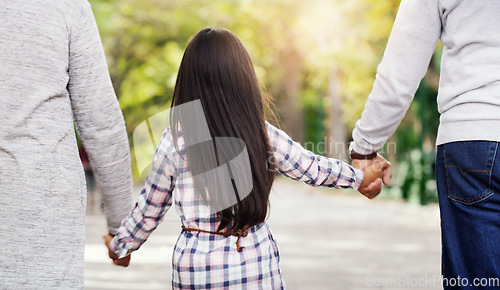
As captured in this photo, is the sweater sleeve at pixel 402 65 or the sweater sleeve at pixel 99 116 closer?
the sweater sleeve at pixel 99 116

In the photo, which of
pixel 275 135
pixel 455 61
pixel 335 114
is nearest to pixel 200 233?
pixel 275 135

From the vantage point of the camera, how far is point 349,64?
19.9m

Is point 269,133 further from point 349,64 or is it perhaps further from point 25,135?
point 349,64

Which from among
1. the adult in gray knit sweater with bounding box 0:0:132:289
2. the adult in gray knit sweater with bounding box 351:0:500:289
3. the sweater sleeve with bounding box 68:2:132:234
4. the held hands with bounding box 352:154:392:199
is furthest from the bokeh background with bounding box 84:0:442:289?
the adult in gray knit sweater with bounding box 0:0:132:289

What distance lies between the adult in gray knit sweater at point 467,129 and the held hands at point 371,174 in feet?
2.26

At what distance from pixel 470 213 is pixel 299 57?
1121 inches

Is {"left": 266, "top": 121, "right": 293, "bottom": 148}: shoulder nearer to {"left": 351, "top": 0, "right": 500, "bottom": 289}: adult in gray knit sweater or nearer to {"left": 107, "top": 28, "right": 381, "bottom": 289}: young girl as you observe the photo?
{"left": 107, "top": 28, "right": 381, "bottom": 289}: young girl

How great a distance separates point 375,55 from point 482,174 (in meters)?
18.6

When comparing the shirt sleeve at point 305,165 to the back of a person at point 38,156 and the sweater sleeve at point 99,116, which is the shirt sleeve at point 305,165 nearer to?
the sweater sleeve at point 99,116

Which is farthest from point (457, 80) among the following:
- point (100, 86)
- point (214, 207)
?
point (100, 86)

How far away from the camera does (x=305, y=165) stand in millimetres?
3029

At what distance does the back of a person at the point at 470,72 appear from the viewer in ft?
8.57

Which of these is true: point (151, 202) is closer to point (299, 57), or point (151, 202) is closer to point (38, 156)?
point (38, 156)

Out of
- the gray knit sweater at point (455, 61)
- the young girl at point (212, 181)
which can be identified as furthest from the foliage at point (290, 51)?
the young girl at point (212, 181)
